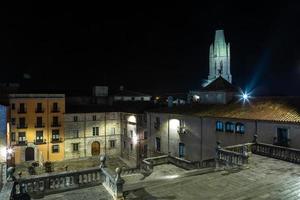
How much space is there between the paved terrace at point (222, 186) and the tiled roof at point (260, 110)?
9937 millimetres

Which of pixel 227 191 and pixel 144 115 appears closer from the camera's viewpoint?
pixel 227 191

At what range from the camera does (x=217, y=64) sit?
76000 mm

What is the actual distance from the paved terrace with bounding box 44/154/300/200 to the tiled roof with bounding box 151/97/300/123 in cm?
994

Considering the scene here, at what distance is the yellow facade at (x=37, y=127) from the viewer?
158 ft

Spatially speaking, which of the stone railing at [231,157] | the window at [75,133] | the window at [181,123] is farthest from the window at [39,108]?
the stone railing at [231,157]

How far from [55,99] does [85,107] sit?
245 inches

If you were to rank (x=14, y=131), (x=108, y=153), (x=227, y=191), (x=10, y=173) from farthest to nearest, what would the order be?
(x=108, y=153) < (x=14, y=131) < (x=227, y=191) < (x=10, y=173)

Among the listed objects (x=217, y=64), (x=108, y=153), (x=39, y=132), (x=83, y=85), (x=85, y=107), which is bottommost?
(x=108, y=153)

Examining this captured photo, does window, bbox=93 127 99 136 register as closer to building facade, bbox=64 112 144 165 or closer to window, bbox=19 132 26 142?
building facade, bbox=64 112 144 165

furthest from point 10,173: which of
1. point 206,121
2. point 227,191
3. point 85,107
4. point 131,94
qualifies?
point 131,94

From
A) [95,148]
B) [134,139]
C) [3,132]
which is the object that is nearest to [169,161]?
[134,139]

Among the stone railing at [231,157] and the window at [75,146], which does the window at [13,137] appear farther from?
the stone railing at [231,157]

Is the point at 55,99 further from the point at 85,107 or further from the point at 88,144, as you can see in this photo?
the point at 88,144

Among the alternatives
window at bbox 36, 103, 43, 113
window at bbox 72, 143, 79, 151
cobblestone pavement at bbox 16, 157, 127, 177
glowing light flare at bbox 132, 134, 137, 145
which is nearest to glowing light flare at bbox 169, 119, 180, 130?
cobblestone pavement at bbox 16, 157, 127, 177
